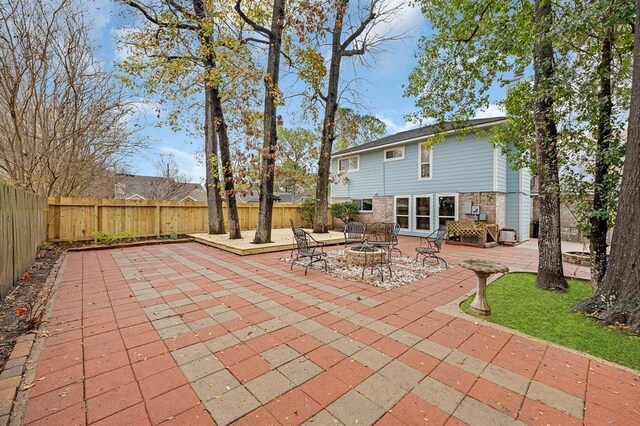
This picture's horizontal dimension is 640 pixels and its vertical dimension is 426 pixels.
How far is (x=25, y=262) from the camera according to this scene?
502 cm

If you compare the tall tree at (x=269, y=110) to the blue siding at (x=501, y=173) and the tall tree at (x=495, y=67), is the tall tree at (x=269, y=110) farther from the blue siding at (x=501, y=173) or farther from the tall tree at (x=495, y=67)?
the blue siding at (x=501, y=173)

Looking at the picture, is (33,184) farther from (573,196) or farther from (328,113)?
(573,196)

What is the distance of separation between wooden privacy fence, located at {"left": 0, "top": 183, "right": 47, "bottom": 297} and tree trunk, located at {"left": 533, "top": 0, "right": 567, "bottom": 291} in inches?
321

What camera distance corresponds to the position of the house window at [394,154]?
42.5 feet

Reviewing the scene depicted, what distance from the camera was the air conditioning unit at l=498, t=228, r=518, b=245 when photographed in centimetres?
997

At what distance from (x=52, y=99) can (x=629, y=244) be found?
12.6m

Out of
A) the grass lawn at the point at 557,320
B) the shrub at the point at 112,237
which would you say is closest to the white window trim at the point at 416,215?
the grass lawn at the point at 557,320

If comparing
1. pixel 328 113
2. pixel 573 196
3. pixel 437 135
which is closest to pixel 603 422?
pixel 573 196

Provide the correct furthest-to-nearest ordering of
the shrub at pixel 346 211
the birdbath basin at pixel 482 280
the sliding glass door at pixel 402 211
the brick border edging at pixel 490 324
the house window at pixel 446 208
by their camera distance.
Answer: the shrub at pixel 346 211, the sliding glass door at pixel 402 211, the house window at pixel 446 208, the birdbath basin at pixel 482 280, the brick border edging at pixel 490 324

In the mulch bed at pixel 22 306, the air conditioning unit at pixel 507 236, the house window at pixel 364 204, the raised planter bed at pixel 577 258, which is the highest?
the house window at pixel 364 204

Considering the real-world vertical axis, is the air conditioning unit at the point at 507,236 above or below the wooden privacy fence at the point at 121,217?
below

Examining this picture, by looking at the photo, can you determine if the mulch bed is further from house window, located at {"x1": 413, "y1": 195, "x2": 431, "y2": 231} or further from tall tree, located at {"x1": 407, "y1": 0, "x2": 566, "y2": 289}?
house window, located at {"x1": 413, "y1": 195, "x2": 431, "y2": 231}

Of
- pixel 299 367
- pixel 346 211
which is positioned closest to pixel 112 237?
pixel 299 367

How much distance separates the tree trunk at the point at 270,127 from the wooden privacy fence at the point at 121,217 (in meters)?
4.17
